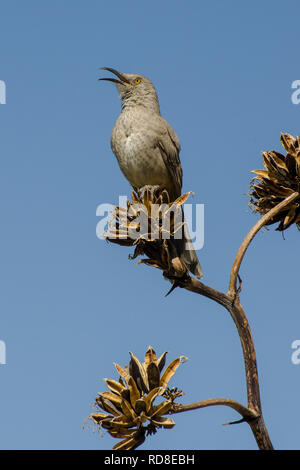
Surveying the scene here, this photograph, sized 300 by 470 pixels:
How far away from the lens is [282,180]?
12.8ft

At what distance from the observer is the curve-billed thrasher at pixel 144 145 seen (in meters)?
7.74

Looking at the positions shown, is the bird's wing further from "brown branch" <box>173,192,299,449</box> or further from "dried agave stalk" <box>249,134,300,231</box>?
"brown branch" <box>173,192,299,449</box>

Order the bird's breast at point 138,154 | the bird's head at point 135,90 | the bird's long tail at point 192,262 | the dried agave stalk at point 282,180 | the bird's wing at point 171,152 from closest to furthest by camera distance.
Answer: the dried agave stalk at point 282,180 < the bird's long tail at point 192,262 < the bird's breast at point 138,154 < the bird's wing at point 171,152 < the bird's head at point 135,90

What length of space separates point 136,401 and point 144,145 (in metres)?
4.98

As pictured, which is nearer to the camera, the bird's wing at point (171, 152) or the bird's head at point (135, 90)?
the bird's wing at point (171, 152)

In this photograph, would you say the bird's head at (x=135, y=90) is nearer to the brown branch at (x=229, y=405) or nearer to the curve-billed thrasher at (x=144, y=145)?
the curve-billed thrasher at (x=144, y=145)

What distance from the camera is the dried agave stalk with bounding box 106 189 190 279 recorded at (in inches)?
150

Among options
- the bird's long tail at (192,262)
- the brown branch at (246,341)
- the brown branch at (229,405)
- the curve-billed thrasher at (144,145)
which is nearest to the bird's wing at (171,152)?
the curve-billed thrasher at (144,145)

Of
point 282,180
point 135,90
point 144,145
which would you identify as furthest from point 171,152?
point 282,180

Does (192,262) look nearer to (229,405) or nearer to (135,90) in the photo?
(135,90)

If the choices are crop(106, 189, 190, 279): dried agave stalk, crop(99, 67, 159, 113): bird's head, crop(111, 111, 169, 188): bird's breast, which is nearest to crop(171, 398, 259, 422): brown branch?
crop(106, 189, 190, 279): dried agave stalk

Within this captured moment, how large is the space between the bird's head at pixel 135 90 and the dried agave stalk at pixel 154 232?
4.29 meters

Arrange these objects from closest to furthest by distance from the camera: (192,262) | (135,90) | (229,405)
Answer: (229,405) < (192,262) < (135,90)

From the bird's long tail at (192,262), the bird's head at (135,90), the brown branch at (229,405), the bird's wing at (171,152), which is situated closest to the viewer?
the brown branch at (229,405)
